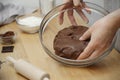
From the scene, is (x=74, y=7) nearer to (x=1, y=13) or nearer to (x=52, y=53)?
(x=52, y=53)

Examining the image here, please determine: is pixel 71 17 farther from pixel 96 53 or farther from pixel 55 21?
pixel 96 53

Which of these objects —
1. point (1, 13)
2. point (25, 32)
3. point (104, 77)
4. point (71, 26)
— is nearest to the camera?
point (104, 77)

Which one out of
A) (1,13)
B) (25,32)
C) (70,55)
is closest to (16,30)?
(25,32)

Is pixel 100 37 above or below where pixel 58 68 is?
above

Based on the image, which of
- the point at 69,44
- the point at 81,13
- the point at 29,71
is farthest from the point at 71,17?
the point at 29,71

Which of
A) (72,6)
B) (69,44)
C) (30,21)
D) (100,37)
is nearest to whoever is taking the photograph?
(100,37)

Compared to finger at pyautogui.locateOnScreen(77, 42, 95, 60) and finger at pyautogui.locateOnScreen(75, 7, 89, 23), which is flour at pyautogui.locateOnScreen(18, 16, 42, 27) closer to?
finger at pyautogui.locateOnScreen(75, 7, 89, 23)

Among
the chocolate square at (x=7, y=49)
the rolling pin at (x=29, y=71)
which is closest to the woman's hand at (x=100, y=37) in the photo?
the rolling pin at (x=29, y=71)
